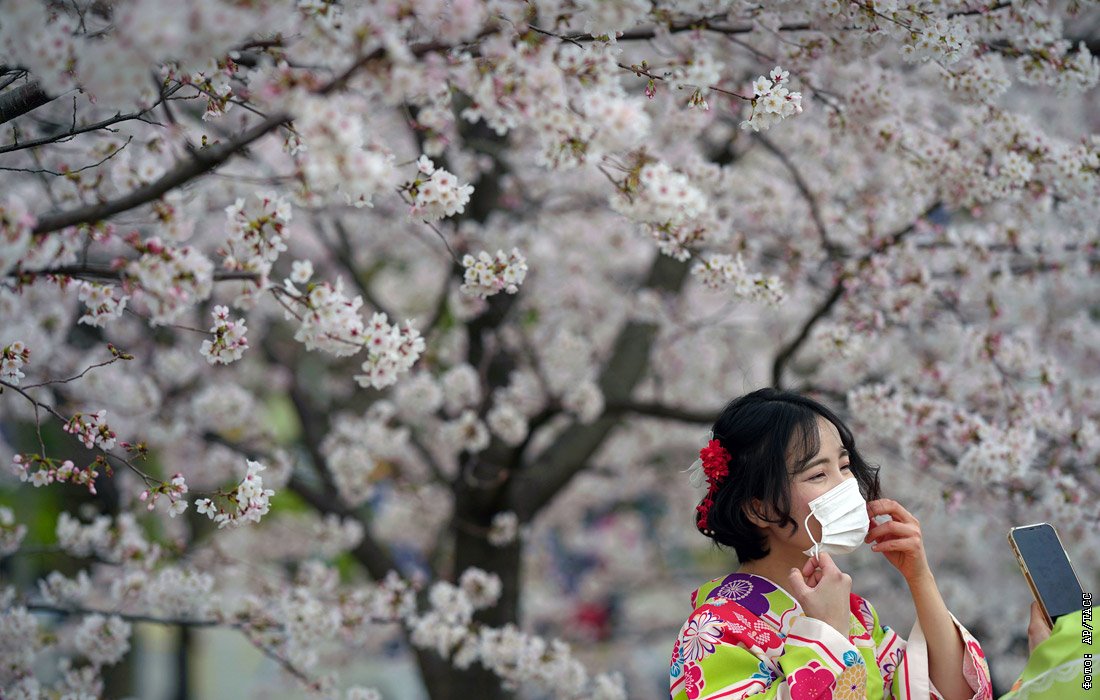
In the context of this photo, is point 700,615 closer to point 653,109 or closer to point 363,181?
point 363,181

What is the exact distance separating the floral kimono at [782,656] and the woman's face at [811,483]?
12 cm

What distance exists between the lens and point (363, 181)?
1.36m

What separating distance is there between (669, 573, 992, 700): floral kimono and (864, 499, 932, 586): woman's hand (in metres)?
0.13

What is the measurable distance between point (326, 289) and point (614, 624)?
23.5 feet

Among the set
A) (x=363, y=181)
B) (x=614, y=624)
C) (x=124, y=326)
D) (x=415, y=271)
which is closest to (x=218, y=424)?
(x=124, y=326)

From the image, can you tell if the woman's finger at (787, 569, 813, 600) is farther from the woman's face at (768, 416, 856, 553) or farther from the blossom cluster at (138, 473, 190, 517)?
the blossom cluster at (138, 473, 190, 517)

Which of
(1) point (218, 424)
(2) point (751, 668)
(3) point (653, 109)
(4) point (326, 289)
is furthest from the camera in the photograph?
(1) point (218, 424)

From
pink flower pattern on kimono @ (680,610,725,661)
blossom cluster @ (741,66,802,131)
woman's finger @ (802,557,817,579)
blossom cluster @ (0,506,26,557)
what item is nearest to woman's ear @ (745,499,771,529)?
woman's finger @ (802,557,817,579)

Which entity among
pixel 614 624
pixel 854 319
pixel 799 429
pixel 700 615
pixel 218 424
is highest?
pixel 799 429

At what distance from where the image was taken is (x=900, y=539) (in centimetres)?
201

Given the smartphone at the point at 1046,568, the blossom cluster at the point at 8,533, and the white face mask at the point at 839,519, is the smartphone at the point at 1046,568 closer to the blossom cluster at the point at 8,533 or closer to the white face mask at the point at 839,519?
the white face mask at the point at 839,519

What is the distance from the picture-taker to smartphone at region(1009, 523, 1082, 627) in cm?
189

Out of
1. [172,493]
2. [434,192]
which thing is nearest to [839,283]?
[434,192]

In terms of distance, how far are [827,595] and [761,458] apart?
1.01ft
